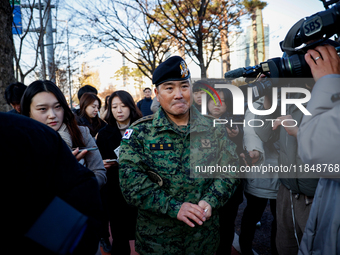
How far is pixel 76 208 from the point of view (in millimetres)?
876

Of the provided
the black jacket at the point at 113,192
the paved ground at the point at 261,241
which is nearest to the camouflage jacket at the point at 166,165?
the black jacket at the point at 113,192

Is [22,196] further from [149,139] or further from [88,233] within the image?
[149,139]

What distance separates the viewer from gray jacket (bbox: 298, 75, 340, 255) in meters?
1.11

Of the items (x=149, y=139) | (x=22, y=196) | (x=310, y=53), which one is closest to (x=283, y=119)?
(x=310, y=53)

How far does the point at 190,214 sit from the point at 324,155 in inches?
30.0

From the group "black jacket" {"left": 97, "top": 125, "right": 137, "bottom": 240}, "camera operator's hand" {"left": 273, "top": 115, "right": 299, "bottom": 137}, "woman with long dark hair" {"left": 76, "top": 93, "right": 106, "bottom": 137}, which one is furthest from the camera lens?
"woman with long dark hair" {"left": 76, "top": 93, "right": 106, "bottom": 137}

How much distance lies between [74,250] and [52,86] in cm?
145

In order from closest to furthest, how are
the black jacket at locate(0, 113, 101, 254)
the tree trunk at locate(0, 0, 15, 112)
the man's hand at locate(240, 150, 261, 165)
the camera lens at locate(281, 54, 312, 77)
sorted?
the black jacket at locate(0, 113, 101, 254), the camera lens at locate(281, 54, 312, 77), the man's hand at locate(240, 150, 261, 165), the tree trunk at locate(0, 0, 15, 112)

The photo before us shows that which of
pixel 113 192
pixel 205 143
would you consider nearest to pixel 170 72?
pixel 205 143

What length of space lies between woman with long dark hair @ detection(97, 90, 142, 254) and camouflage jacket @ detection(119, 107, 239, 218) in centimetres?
87

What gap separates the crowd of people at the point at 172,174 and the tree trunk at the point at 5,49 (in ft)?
5.94

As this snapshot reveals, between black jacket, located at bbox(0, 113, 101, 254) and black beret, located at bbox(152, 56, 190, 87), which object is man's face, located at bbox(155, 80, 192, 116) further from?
black jacket, located at bbox(0, 113, 101, 254)

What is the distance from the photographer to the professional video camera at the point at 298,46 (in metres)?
1.08

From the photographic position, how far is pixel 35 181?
817mm
